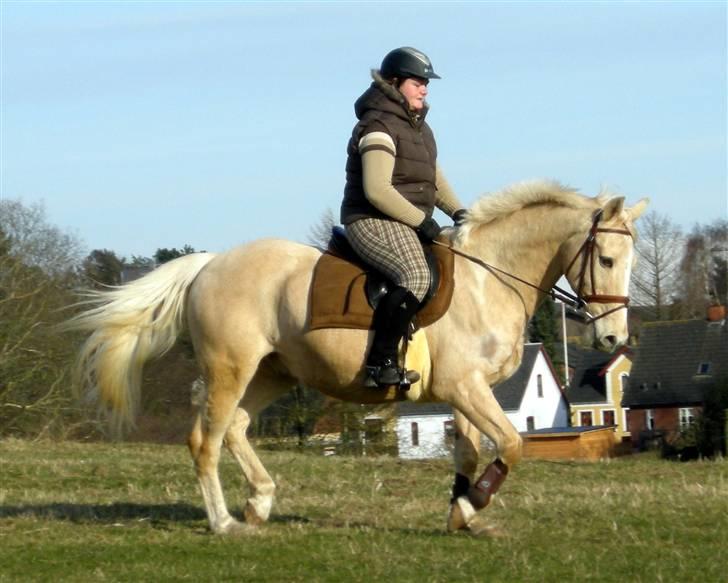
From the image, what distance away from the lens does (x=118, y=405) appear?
32.0 ft

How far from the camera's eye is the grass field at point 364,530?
287 inches

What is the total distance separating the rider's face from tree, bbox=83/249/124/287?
Answer: 10.9 m

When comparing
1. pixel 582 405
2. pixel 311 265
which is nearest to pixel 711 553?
pixel 311 265

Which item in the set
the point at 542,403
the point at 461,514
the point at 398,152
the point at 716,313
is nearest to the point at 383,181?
the point at 398,152

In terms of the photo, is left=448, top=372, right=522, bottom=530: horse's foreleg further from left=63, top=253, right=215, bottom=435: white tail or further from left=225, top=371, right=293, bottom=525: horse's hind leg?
left=63, top=253, right=215, bottom=435: white tail

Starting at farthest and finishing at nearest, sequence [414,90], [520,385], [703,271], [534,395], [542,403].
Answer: [703,271] < [542,403] < [534,395] < [520,385] < [414,90]

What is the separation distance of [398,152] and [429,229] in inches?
22.8

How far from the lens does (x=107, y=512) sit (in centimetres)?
1012

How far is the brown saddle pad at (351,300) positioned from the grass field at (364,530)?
4.68ft

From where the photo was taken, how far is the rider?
8.52 m

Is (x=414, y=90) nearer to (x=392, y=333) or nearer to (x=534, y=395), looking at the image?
(x=392, y=333)

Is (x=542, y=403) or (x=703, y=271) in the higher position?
(x=703, y=271)

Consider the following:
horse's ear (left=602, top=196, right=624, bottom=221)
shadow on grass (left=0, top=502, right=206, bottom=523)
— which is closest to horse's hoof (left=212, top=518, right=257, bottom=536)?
shadow on grass (left=0, top=502, right=206, bottom=523)

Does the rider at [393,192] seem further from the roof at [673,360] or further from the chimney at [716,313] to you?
the chimney at [716,313]
